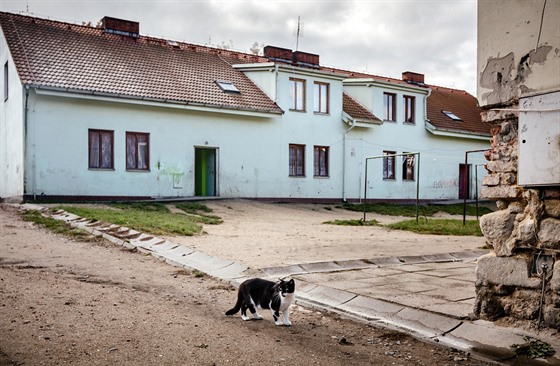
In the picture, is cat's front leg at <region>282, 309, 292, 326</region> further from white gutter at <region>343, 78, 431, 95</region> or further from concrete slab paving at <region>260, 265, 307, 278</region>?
white gutter at <region>343, 78, 431, 95</region>

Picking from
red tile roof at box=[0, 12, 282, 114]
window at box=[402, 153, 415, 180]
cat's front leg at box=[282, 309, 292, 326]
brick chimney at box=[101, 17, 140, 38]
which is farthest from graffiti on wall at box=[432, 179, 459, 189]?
cat's front leg at box=[282, 309, 292, 326]

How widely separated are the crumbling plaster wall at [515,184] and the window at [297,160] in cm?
2109

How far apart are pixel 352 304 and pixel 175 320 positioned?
2095 millimetres

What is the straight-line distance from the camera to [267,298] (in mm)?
6141

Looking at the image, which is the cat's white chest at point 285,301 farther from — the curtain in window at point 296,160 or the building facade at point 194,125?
the curtain in window at point 296,160

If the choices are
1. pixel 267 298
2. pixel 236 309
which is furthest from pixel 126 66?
pixel 267 298

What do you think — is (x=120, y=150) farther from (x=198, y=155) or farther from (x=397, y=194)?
(x=397, y=194)

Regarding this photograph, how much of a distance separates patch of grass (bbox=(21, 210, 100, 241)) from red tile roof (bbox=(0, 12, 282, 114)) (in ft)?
19.3

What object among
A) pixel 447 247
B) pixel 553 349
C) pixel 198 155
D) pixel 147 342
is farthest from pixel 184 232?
pixel 198 155

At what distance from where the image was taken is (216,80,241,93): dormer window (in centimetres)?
2573

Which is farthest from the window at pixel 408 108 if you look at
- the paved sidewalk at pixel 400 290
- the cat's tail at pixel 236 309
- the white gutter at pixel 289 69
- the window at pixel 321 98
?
the cat's tail at pixel 236 309

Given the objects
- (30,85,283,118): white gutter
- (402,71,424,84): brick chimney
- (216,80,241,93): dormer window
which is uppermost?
(402,71,424,84): brick chimney

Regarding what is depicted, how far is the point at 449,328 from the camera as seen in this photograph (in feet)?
18.9

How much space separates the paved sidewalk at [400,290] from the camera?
5.54m
